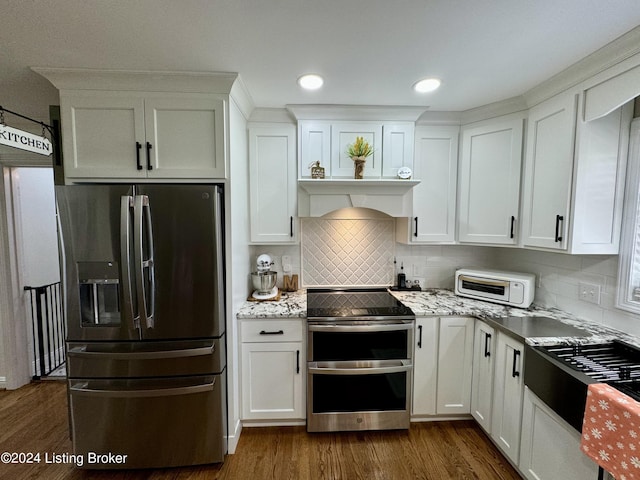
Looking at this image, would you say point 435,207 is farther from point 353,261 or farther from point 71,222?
point 71,222

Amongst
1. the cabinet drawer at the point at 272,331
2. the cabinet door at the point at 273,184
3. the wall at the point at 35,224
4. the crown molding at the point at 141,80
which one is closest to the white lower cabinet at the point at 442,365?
the cabinet drawer at the point at 272,331

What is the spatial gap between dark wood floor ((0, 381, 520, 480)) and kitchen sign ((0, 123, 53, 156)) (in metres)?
2.06

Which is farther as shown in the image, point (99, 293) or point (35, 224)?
point (35, 224)

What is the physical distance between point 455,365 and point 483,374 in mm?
190

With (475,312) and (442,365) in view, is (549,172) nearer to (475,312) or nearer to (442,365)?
(475,312)

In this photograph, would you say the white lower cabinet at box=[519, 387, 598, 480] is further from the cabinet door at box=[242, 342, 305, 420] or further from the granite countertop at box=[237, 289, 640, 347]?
the cabinet door at box=[242, 342, 305, 420]

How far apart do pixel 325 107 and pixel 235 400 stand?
234cm

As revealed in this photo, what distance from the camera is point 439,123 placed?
240cm

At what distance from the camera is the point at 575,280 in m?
2.00

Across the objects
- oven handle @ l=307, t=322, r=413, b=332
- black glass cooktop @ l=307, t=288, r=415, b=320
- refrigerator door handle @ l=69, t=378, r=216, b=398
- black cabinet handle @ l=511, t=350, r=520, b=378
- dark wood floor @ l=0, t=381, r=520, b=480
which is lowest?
dark wood floor @ l=0, t=381, r=520, b=480

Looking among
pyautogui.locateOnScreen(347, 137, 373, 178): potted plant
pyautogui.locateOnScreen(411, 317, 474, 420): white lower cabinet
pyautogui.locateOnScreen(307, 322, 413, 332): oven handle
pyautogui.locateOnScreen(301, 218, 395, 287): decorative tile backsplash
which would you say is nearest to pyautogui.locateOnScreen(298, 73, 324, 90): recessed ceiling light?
pyautogui.locateOnScreen(347, 137, 373, 178): potted plant

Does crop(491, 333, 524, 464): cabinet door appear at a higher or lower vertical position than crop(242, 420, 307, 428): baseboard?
higher

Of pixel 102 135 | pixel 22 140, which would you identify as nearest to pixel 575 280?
pixel 102 135

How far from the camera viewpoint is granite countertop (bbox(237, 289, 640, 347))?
161cm
